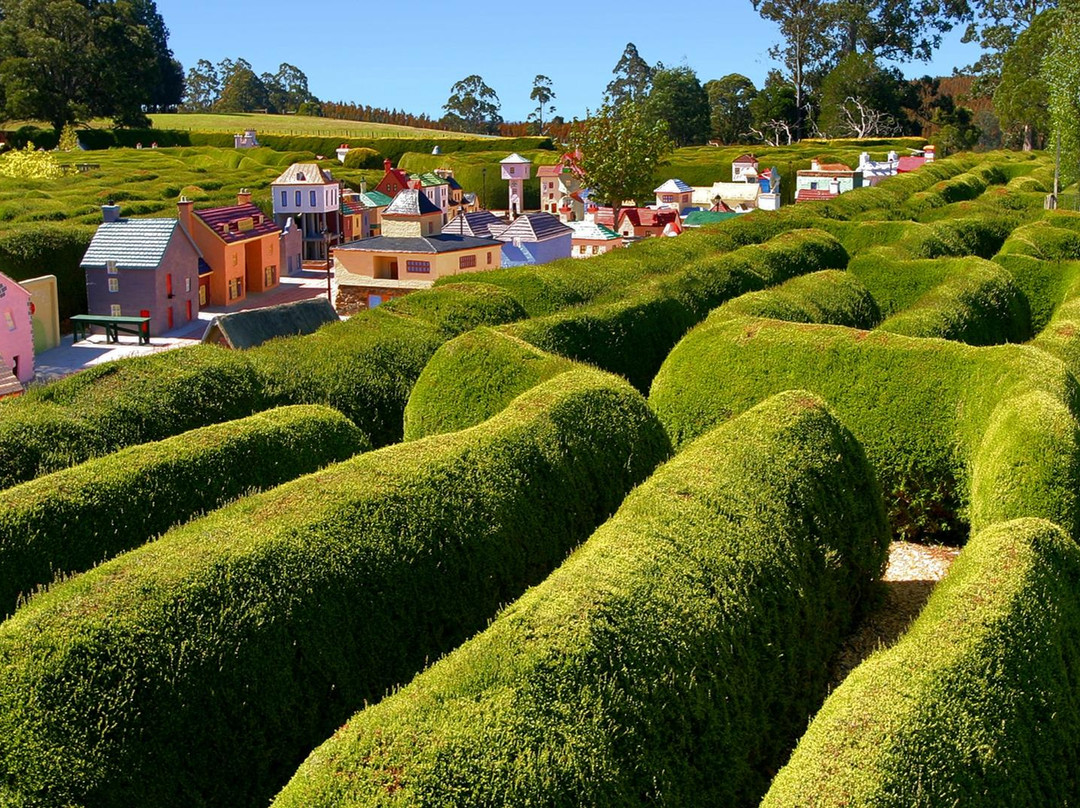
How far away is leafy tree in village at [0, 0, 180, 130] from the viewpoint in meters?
95.1

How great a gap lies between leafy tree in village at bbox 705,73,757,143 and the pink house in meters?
95.3

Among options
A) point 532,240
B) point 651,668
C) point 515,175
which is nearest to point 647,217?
point 532,240

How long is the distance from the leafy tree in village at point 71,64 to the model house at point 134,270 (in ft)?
208

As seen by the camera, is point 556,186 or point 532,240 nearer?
point 532,240

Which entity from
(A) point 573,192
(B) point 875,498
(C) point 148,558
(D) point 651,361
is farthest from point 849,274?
(A) point 573,192

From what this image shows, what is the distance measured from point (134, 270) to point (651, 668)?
3472 centimetres

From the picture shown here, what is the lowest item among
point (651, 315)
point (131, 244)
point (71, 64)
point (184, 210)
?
point (651, 315)

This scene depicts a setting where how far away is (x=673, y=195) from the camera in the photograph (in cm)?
6931

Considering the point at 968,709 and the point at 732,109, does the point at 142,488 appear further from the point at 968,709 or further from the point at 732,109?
the point at 732,109

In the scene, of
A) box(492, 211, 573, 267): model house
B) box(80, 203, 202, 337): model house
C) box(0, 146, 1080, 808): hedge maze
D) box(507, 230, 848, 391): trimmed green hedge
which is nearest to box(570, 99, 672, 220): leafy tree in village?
box(492, 211, 573, 267): model house

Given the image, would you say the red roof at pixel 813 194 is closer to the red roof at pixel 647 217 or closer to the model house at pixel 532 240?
the red roof at pixel 647 217

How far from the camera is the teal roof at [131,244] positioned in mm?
39188

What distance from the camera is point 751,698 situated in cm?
953

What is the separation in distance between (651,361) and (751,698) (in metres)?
13.5
